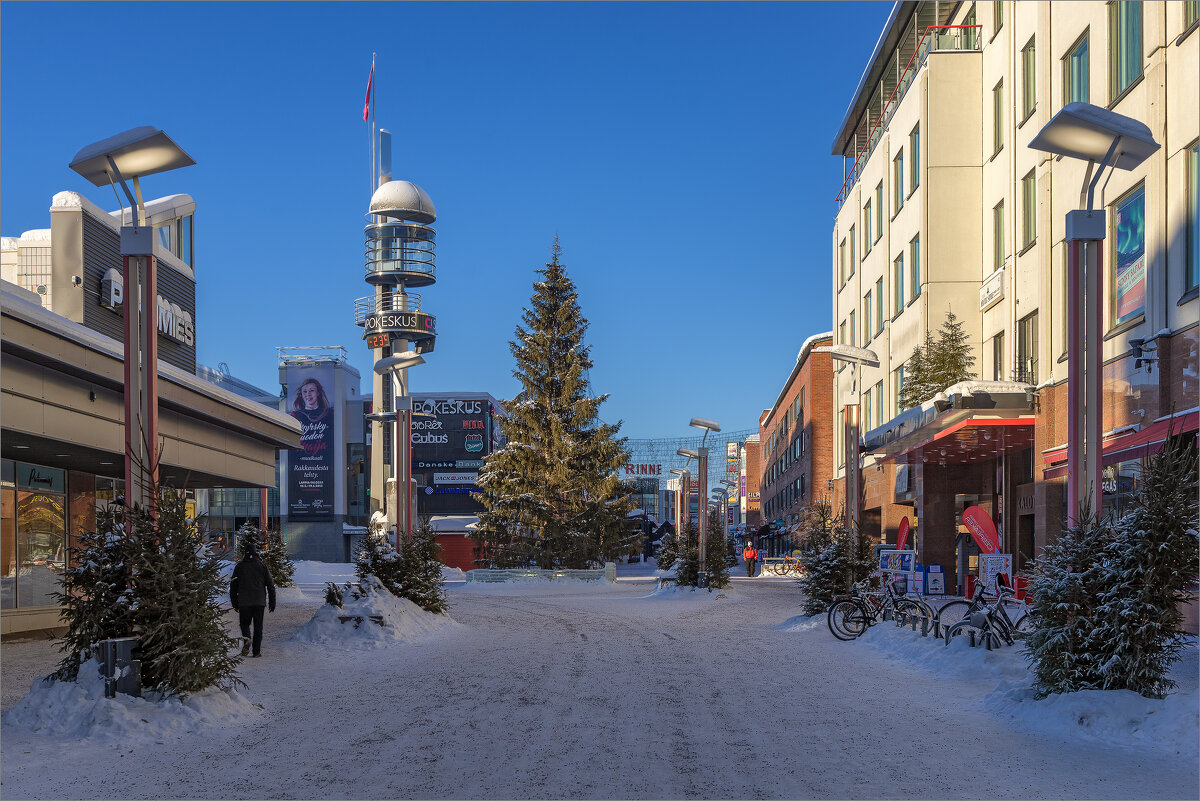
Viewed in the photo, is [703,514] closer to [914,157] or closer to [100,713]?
[914,157]

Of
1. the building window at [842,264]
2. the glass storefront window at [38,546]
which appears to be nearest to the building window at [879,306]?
the building window at [842,264]

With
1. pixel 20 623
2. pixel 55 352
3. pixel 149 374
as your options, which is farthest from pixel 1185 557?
pixel 20 623

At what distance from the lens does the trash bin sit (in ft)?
33.9

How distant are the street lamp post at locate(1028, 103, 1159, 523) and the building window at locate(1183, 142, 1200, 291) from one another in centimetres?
906

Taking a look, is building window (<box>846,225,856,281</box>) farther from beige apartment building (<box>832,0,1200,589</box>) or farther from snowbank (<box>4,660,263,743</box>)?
snowbank (<box>4,660,263,743</box>)

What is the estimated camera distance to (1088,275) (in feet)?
37.2

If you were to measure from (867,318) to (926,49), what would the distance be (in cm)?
1312

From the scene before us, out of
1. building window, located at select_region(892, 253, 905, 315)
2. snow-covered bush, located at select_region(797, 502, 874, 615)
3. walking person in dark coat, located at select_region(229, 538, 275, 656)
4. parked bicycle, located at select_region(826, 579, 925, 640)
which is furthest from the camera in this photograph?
building window, located at select_region(892, 253, 905, 315)

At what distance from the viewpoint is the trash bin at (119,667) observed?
33.9 ft

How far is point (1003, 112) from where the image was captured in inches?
1257

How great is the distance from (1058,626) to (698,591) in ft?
74.7

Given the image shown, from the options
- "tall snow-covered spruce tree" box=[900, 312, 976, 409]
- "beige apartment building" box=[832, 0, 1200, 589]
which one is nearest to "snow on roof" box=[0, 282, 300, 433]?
"beige apartment building" box=[832, 0, 1200, 589]

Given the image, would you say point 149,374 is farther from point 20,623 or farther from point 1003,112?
point 1003,112

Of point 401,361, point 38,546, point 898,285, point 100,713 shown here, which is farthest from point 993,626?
point 898,285
